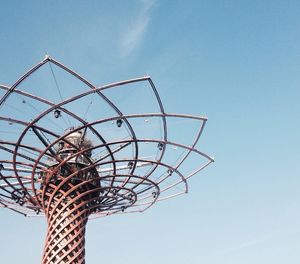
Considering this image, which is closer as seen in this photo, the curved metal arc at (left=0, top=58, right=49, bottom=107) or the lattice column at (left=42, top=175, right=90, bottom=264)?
the curved metal arc at (left=0, top=58, right=49, bottom=107)

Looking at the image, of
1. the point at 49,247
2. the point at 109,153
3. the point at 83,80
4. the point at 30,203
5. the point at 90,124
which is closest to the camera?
the point at 83,80

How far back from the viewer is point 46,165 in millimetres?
27406

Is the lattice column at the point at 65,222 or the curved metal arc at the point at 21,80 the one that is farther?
the lattice column at the point at 65,222

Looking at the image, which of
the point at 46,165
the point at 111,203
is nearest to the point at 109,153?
the point at 46,165

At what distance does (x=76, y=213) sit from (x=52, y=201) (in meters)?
2.25

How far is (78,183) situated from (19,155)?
5.61 metres

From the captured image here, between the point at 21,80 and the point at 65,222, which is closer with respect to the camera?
the point at 21,80

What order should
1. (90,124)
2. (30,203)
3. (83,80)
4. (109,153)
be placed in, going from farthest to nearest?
(30,203) < (109,153) < (90,124) < (83,80)

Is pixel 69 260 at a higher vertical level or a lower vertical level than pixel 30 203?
lower

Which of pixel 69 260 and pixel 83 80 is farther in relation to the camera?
pixel 69 260

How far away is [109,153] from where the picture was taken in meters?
24.5

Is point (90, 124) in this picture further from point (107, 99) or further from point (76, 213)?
point (76, 213)

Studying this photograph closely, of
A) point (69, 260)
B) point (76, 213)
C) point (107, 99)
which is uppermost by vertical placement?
point (107, 99)

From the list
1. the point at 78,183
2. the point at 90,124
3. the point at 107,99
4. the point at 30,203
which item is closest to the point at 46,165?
the point at 78,183
